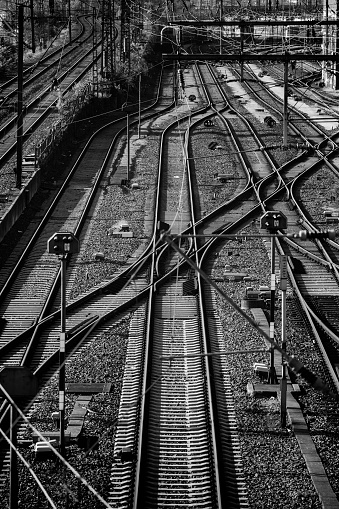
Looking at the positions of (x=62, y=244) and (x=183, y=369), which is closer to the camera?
(x=62, y=244)

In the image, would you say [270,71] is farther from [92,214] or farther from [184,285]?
[184,285]

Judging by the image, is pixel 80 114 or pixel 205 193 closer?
pixel 205 193

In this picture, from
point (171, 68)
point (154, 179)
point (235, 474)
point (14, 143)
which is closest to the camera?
point (235, 474)

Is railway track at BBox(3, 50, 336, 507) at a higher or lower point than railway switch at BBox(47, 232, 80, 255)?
lower

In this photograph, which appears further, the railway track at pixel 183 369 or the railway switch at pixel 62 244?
the railway switch at pixel 62 244

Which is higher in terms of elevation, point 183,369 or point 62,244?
point 62,244

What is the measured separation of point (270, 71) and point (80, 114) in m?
21.1

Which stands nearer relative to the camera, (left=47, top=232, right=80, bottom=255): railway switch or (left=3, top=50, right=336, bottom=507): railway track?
(left=3, top=50, right=336, bottom=507): railway track

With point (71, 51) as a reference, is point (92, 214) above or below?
below

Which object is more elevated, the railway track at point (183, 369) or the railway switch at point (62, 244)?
Answer: the railway switch at point (62, 244)

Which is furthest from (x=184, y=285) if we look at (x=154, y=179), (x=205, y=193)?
(x=154, y=179)

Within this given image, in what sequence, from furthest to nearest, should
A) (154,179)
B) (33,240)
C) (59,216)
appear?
(154,179) < (59,216) < (33,240)

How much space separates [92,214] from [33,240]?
271 centimetres

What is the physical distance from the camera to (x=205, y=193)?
23125 millimetres
